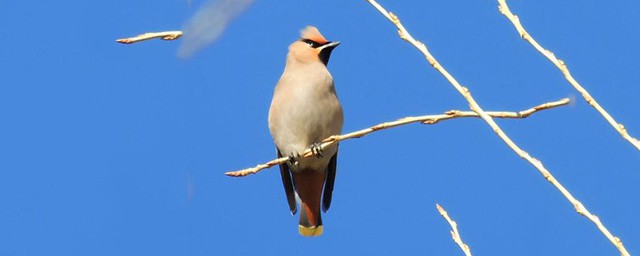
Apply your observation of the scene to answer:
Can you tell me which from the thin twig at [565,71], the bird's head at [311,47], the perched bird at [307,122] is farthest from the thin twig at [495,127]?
the bird's head at [311,47]

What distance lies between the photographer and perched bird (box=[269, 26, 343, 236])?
628 cm

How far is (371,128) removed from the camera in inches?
89.7

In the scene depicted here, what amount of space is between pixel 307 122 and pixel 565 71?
14.5ft

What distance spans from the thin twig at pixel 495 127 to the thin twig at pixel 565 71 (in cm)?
12

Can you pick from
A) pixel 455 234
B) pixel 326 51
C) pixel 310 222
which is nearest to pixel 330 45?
pixel 326 51

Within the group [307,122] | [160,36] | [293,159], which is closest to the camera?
[160,36]

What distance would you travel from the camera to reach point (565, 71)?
6.09ft

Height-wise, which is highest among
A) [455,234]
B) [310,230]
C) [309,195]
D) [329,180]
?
[329,180]

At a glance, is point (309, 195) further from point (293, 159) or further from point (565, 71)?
point (565, 71)

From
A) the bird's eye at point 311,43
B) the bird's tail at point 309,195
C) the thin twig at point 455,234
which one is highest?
the bird's eye at point 311,43

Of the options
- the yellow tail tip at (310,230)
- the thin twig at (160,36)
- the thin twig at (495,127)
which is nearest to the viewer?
the thin twig at (495,127)

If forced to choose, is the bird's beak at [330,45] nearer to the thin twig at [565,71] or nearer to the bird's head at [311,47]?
the bird's head at [311,47]

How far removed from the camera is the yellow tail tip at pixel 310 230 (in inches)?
270

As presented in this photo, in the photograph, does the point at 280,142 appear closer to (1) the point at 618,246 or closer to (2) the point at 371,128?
(2) the point at 371,128
